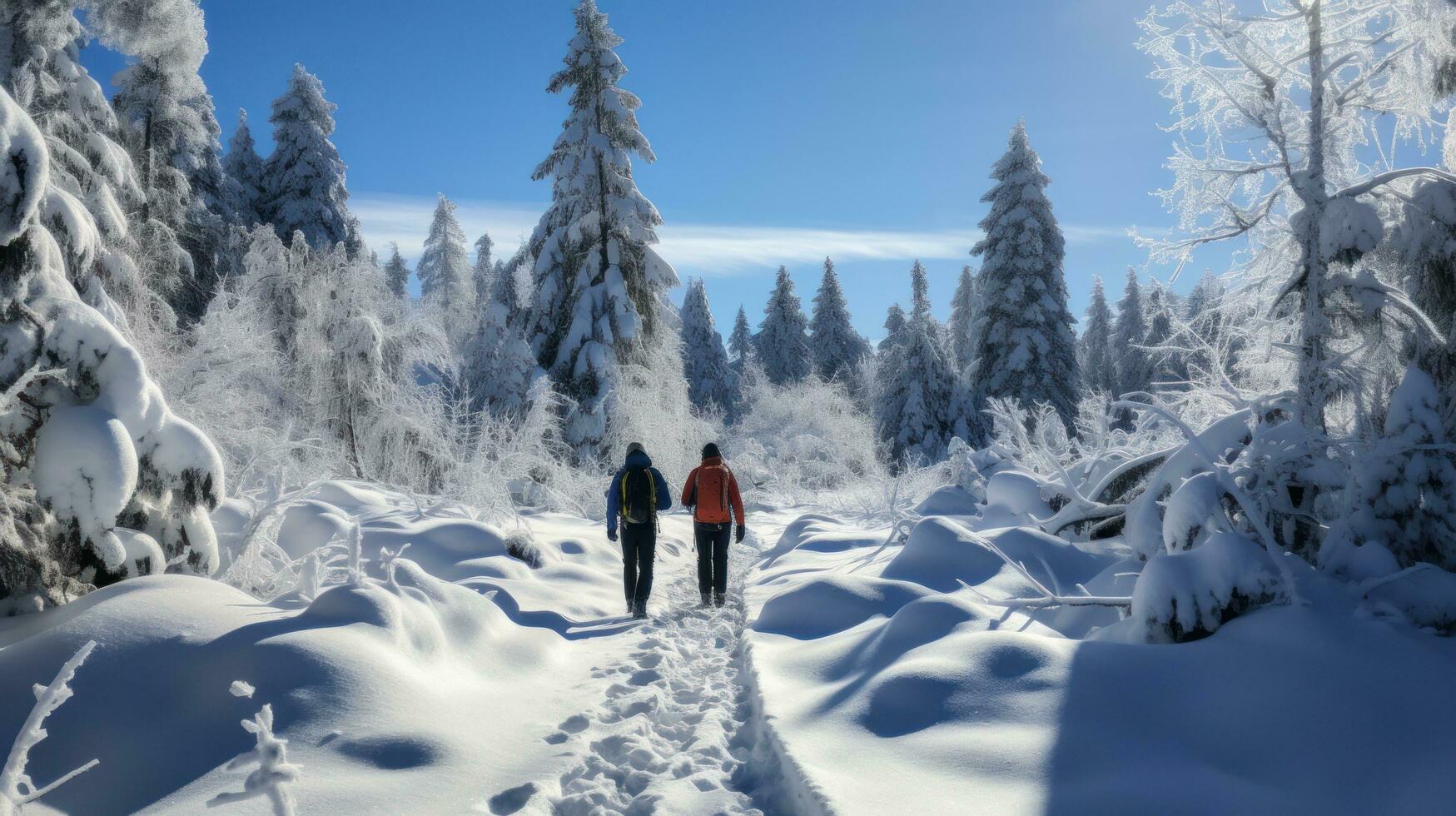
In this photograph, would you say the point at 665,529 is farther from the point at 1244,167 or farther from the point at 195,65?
the point at 195,65

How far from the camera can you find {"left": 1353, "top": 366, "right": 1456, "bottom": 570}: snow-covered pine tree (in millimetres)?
4434

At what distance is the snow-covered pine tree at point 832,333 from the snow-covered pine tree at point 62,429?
42907 millimetres

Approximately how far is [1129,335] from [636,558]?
47.3 metres

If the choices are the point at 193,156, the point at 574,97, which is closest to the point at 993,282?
the point at 574,97

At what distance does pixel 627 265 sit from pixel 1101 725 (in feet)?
48.7

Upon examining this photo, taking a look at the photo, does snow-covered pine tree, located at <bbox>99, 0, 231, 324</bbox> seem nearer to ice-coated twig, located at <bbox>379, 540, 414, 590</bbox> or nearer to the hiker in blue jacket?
Result: the hiker in blue jacket

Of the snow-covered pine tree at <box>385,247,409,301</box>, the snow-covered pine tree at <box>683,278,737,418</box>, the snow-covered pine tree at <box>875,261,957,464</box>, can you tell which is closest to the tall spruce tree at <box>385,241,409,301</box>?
the snow-covered pine tree at <box>385,247,409,301</box>

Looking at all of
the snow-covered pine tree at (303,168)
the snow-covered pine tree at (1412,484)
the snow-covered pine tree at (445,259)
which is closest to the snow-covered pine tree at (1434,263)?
the snow-covered pine tree at (1412,484)

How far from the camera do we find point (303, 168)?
2436 centimetres

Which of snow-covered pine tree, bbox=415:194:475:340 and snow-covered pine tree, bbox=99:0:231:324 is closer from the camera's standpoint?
snow-covered pine tree, bbox=99:0:231:324

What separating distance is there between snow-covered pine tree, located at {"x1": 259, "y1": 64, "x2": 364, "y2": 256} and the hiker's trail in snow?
2380cm

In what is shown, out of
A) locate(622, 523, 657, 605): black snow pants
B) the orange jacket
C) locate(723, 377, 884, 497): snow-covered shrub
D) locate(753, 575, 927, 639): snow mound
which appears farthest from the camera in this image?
locate(723, 377, 884, 497): snow-covered shrub

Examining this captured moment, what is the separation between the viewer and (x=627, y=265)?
16.8 meters

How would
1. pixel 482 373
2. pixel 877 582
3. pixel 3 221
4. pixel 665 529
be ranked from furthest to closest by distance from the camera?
pixel 482 373
pixel 665 529
pixel 877 582
pixel 3 221
